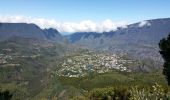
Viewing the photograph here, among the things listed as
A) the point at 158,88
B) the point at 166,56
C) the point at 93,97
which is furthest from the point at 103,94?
the point at 158,88

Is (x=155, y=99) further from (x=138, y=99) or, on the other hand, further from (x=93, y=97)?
(x=93, y=97)

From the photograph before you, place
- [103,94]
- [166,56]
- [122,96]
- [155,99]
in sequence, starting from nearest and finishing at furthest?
[155,99] < [166,56] < [122,96] < [103,94]

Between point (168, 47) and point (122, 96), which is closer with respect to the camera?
point (168, 47)

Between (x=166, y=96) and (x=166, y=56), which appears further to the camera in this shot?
(x=166, y=56)

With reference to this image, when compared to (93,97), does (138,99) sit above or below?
above

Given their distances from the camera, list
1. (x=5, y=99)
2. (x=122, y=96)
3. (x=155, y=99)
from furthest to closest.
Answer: (x=122, y=96)
(x=5, y=99)
(x=155, y=99)

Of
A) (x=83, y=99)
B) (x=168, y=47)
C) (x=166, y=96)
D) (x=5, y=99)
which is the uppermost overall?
(x=168, y=47)

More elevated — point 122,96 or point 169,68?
point 169,68

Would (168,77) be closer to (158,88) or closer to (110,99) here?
(158,88)

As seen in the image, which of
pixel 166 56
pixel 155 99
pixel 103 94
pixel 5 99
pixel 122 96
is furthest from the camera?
pixel 103 94
